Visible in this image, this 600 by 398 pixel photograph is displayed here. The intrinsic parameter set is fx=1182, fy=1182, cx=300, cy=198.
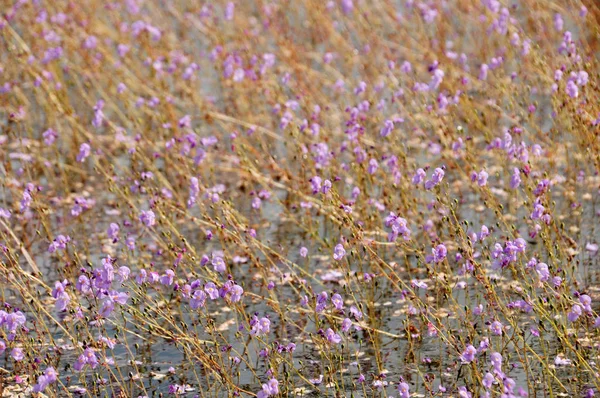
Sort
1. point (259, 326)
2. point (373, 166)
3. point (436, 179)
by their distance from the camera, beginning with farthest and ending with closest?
point (373, 166) → point (436, 179) → point (259, 326)

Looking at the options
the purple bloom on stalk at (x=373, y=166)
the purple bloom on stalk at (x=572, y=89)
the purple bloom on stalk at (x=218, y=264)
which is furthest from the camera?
the purple bloom on stalk at (x=373, y=166)

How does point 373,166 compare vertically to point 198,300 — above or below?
below

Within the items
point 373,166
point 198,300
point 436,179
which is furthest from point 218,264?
point 373,166

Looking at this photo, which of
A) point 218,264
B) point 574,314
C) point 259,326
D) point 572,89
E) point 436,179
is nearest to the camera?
point 574,314

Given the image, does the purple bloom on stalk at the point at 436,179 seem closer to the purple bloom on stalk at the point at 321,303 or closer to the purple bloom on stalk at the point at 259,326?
the purple bloom on stalk at the point at 321,303

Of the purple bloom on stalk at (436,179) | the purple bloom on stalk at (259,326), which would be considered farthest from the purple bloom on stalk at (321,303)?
the purple bloom on stalk at (436,179)

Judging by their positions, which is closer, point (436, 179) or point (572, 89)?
point (436, 179)

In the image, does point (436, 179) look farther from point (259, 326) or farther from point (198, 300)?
point (198, 300)

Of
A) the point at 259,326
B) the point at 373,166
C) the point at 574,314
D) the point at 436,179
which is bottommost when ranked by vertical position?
the point at 373,166

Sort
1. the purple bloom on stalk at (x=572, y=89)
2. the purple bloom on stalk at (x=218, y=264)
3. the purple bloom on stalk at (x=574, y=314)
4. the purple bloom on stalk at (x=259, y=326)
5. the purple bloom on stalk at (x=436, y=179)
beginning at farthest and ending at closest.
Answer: the purple bloom on stalk at (x=572, y=89)
the purple bloom on stalk at (x=218, y=264)
the purple bloom on stalk at (x=436, y=179)
the purple bloom on stalk at (x=259, y=326)
the purple bloom on stalk at (x=574, y=314)

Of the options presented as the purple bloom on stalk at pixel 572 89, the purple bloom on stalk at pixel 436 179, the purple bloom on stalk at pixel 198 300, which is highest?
the purple bloom on stalk at pixel 436 179

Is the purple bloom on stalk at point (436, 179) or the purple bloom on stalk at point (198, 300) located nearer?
the purple bloom on stalk at point (198, 300)

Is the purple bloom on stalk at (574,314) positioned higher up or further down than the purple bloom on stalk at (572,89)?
further down

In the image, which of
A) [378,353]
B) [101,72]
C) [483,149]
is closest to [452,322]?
[378,353]
